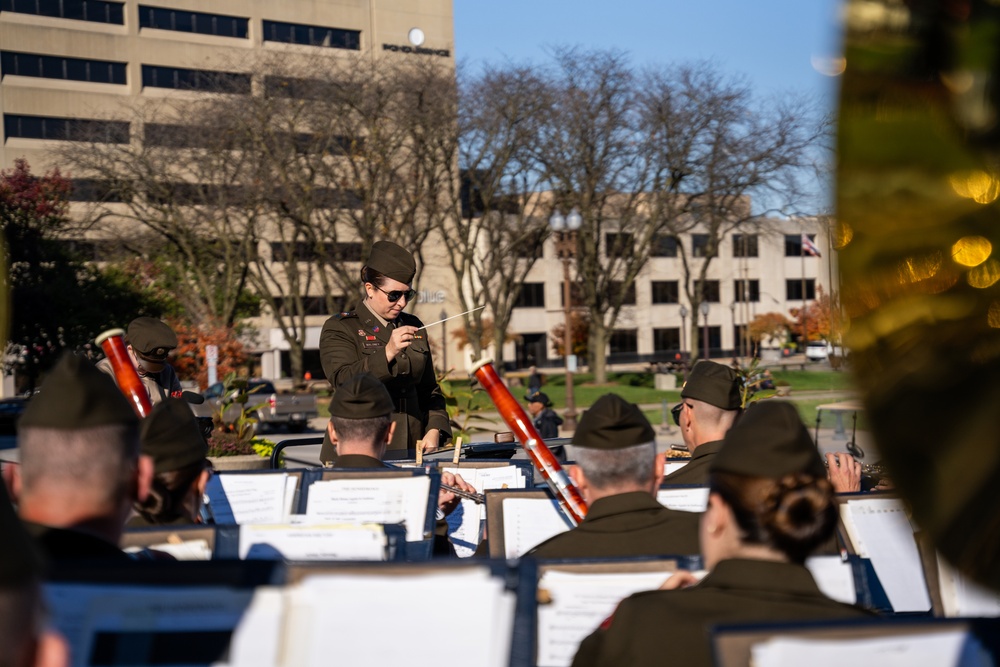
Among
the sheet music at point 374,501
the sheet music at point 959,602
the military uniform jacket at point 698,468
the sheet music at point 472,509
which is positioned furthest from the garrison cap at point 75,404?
the sheet music at point 472,509

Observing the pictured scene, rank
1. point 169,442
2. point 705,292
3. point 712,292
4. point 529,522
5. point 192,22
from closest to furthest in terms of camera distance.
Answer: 1. point 169,442
2. point 529,522
3. point 192,22
4. point 705,292
5. point 712,292

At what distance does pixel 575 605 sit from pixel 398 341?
2801mm

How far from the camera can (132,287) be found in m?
32.1

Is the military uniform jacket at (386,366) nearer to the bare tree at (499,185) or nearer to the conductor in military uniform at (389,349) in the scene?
the conductor in military uniform at (389,349)

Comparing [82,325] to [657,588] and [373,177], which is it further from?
[657,588]

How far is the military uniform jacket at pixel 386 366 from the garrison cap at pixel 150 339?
0.97m

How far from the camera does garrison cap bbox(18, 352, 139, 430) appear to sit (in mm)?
2285

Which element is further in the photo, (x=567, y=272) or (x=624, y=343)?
(x=624, y=343)

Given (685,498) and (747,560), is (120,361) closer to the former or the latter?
(685,498)

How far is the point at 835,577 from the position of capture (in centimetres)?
275

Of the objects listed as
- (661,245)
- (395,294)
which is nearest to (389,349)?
(395,294)

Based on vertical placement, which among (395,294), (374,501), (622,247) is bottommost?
(374,501)

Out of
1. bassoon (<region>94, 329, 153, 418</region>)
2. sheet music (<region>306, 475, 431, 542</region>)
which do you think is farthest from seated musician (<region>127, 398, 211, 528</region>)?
bassoon (<region>94, 329, 153, 418</region>)

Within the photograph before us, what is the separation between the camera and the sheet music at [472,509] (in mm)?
4969
